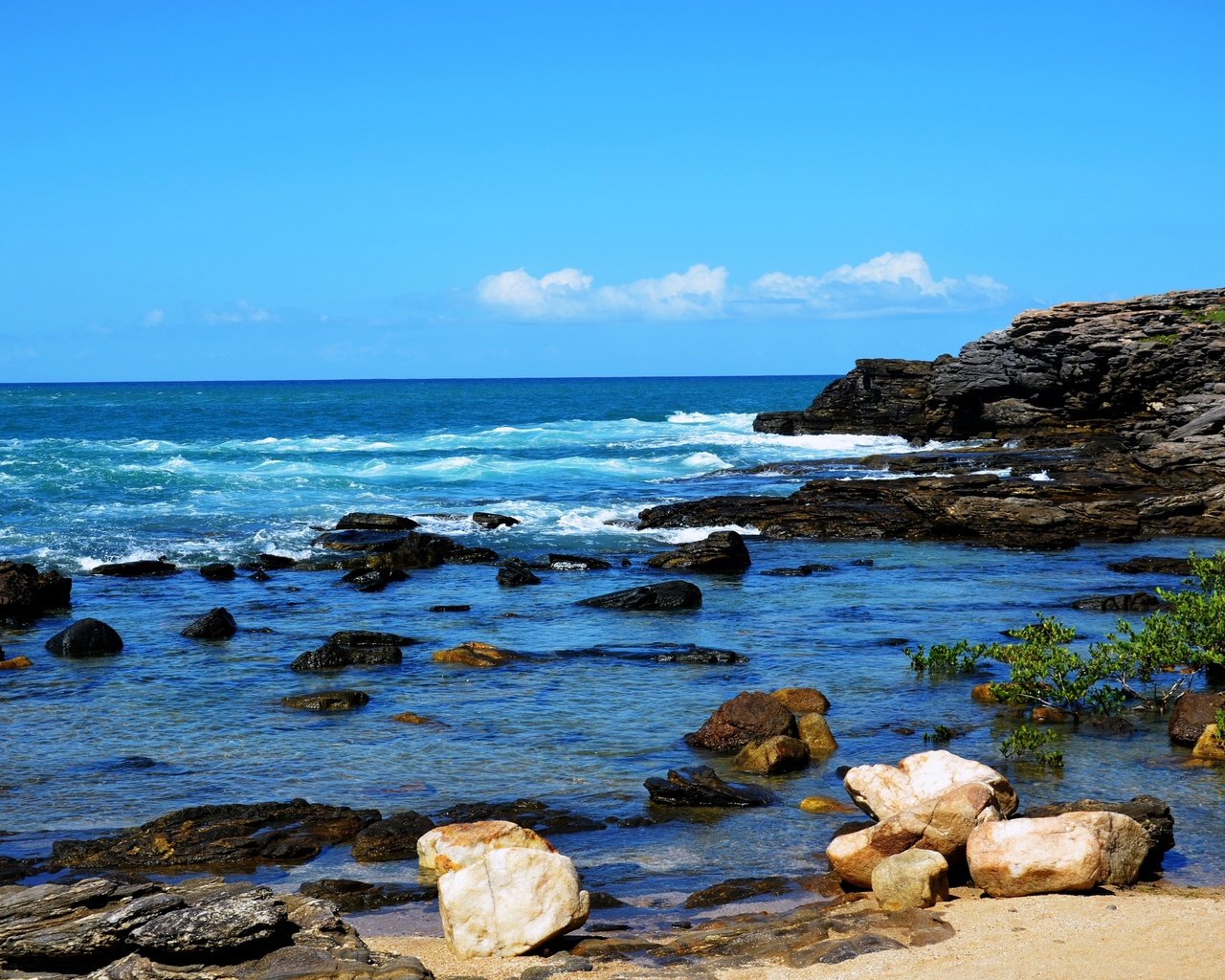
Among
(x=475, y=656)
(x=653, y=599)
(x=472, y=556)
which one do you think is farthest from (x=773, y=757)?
(x=472, y=556)

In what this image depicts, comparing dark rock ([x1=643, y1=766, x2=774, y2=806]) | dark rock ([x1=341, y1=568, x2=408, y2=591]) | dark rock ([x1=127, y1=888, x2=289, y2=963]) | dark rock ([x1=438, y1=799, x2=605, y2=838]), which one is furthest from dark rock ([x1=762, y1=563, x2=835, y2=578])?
dark rock ([x1=127, y1=888, x2=289, y2=963])

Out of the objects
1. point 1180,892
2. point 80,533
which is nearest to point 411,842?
point 1180,892

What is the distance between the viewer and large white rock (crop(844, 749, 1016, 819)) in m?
10.2

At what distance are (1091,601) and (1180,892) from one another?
13.3 meters

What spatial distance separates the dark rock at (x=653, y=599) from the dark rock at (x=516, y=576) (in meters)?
2.70

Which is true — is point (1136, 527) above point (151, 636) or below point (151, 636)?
above

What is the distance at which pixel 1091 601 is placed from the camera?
21.8 metres

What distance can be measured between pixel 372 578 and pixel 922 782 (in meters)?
17.8

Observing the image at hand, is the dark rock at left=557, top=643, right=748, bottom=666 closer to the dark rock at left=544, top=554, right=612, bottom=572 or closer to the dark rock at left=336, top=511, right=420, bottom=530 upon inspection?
the dark rock at left=544, top=554, right=612, bottom=572

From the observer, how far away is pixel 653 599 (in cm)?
2291

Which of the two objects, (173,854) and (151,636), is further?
(151,636)

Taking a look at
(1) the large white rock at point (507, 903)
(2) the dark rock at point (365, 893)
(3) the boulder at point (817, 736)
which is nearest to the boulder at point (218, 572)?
(3) the boulder at point (817, 736)

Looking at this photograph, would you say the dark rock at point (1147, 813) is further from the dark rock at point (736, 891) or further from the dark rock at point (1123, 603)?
the dark rock at point (1123, 603)

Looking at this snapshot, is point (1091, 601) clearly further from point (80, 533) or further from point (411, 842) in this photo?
point (80, 533)
